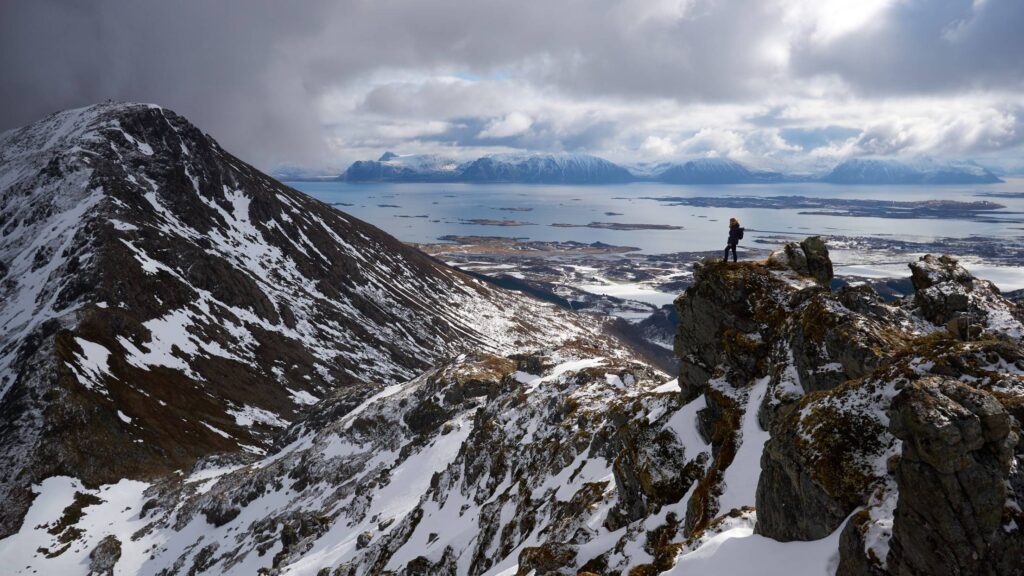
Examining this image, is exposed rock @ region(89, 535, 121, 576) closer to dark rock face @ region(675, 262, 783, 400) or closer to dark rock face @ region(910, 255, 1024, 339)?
dark rock face @ region(675, 262, 783, 400)

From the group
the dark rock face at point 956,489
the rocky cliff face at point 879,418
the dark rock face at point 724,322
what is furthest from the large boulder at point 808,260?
the dark rock face at point 956,489

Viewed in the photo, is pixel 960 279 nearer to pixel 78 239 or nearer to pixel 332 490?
pixel 332 490

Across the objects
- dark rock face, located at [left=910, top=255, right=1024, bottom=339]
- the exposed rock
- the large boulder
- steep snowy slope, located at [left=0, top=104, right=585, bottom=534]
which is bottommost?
the exposed rock

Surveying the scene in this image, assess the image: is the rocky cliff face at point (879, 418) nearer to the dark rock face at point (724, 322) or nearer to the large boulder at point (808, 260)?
the dark rock face at point (724, 322)

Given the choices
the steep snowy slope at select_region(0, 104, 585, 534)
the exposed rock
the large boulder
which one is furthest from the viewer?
the steep snowy slope at select_region(0, 104, 585, 534)

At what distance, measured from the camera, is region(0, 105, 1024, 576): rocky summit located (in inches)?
555

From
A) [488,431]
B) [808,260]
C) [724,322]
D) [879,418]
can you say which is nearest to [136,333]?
[488,431]

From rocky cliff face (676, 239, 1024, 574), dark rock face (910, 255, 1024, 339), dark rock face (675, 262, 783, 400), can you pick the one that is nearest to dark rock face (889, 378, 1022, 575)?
rocky cliff face (676, 239, 1024, 574)

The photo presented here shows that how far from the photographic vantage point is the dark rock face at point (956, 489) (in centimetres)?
1159

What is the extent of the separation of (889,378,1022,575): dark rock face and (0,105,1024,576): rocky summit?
46 mm

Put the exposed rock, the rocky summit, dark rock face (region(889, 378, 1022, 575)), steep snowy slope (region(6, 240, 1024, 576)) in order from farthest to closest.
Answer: the exposed rock < the rocky summit < steep snowy slope (region(6, 240, 1024, 576)) < dark rock face (region(889, 378, 1022, 575))

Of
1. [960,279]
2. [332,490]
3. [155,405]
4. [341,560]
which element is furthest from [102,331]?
[960,279]

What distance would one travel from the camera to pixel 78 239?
151000mm

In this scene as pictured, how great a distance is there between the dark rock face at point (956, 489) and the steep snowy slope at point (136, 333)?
118m
